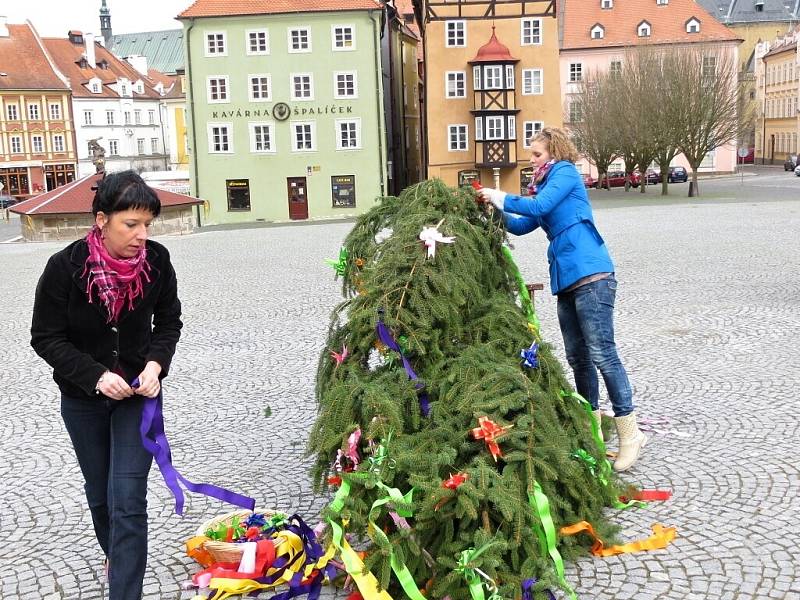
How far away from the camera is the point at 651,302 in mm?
11977

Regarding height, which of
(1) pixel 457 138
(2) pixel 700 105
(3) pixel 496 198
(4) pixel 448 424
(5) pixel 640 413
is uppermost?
(2) pixel 700 105

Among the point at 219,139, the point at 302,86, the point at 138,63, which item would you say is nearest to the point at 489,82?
the point at 302,86

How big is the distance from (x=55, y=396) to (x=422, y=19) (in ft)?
140

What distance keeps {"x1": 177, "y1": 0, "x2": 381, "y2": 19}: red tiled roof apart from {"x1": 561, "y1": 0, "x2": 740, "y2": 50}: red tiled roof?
1109 inches

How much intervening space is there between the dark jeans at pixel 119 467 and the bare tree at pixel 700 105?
41.4 meters

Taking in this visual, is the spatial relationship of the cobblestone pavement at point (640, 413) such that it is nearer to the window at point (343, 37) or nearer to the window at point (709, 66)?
the window at point (709, 66)

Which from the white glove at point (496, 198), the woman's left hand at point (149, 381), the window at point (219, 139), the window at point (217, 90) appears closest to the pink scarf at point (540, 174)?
the white glove at point (496, 198)

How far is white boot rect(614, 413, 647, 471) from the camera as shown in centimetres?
552

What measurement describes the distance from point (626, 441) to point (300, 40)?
41.7 metres

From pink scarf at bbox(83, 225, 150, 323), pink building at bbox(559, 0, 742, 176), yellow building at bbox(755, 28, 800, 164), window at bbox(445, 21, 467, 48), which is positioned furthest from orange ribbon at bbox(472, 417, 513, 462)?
yellow building at bbox(755, 28, 800, 164)

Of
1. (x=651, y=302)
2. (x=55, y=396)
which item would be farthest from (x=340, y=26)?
(x=55, y=396)

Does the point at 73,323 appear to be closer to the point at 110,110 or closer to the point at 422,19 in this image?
the point at 422,19

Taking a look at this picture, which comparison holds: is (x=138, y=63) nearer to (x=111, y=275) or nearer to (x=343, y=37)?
(x=343, y=37)

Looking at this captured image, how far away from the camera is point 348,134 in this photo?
44938 mm
